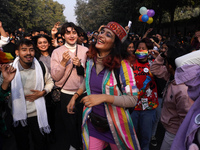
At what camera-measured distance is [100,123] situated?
78.2 inches

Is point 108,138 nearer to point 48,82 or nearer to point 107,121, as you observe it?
point 107,121

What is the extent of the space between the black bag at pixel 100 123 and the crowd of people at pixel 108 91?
1cm

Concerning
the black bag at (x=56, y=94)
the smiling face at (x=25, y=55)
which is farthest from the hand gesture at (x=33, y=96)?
the black bag at (x=56, y=94)

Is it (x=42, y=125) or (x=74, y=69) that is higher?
(x=74, y=69)

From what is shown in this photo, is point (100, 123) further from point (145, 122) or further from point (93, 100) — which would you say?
point (145, 122)

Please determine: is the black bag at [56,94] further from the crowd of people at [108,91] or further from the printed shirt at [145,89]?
the printed shirt at [145,89]

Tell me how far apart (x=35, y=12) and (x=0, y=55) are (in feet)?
147

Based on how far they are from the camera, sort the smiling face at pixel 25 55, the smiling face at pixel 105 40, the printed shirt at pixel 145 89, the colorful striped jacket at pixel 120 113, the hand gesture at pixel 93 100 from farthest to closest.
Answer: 1. the printed shirt at pixel 145 89
2. the smiling face at pixel 25 55
3. the smiling face at pixel 105 40
4. the colorful striped jacket at pixel 120 113
5. the hand gesture at pixel 93 100

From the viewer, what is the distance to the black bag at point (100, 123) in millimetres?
1975

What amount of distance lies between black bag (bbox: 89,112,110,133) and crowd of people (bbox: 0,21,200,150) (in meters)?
0.01

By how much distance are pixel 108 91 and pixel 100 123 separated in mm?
393

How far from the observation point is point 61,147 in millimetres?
3393

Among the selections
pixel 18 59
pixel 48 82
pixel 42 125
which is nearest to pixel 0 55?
pixel 18 59

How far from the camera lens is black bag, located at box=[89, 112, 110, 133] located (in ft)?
6.48
